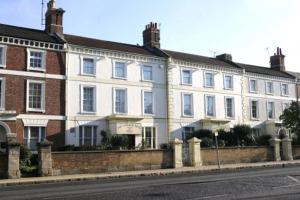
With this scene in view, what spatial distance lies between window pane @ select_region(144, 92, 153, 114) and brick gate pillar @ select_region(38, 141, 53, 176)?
15.4 meters

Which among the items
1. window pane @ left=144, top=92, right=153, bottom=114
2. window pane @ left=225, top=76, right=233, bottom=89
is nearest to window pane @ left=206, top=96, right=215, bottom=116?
window pane @ left=225, top=76, right=233, bottom=89

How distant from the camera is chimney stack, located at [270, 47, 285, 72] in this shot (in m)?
58.3

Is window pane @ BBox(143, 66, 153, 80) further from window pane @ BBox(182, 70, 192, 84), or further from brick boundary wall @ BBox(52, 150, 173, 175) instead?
brick boundary wall @ BBox(52, 150, 173, 175)

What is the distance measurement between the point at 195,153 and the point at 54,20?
1591 cm

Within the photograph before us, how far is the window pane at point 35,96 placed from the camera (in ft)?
111

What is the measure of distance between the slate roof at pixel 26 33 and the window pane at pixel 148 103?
938 centimetres

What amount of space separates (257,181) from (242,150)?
1798cm

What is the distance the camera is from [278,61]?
2304 inches

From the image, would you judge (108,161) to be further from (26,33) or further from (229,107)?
(229,107)

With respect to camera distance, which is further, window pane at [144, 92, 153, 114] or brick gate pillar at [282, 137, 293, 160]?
window pane at [144, 92, 153, 114]

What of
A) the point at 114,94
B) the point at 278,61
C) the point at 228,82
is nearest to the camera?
the point at 114,94

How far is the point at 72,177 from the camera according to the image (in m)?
24.6

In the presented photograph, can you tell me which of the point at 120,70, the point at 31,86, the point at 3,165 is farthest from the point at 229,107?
the point at 3,165

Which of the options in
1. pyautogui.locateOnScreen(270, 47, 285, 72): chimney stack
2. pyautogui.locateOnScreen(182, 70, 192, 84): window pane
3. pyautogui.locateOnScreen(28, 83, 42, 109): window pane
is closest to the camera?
pyautogui.locateOnScreen(28, 83, 42, 109): window pane
